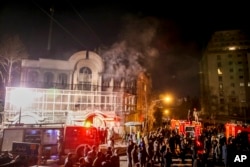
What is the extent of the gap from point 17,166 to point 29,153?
1971 mm

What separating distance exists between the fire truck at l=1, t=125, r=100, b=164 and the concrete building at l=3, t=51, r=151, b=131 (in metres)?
10.3

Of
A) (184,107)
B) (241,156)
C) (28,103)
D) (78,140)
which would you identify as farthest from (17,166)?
(184,107)

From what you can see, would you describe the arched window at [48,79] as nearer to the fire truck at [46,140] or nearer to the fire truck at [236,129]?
the fire truck at [46,140]

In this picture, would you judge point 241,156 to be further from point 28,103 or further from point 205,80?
point 205,80

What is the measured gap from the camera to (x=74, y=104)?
107ft

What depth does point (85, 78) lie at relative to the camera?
35.3 metres

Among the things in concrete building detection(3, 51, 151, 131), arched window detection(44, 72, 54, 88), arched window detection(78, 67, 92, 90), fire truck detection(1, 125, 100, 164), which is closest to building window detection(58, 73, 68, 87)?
concrete building detection(3, 51, 151, 131)

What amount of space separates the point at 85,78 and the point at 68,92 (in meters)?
3.86

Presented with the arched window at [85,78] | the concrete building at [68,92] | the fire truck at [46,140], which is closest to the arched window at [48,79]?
the concrete building at [68,92]

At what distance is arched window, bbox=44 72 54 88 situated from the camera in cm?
3350

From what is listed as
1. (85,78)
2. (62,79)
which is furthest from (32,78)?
(85,78)

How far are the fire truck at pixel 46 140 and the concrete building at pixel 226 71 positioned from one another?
2247 inches

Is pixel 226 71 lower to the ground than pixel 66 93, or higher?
higher

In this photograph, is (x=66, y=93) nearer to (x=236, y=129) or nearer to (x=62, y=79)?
(x=62, y=79)
